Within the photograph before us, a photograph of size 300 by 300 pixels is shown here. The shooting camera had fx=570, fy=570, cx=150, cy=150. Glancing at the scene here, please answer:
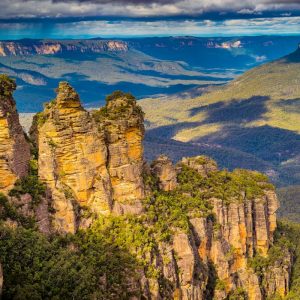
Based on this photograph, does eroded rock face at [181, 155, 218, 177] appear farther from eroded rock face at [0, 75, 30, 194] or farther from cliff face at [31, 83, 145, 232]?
eroded rock face at [0, 75, 30, 194]

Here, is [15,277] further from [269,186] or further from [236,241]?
[269,186]

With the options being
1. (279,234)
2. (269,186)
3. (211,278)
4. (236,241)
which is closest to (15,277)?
(211,278)

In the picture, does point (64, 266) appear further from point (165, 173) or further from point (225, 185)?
point (225, 185)

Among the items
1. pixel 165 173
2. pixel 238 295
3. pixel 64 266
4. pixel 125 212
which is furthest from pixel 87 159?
pixel 238 295

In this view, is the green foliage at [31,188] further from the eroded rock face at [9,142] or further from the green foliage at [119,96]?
the green foliage at [119,96]

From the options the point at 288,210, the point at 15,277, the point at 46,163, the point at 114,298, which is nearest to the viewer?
the point at 15,277

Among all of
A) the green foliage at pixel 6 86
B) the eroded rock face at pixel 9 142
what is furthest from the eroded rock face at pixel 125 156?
the green foliage at pixel 6 86
